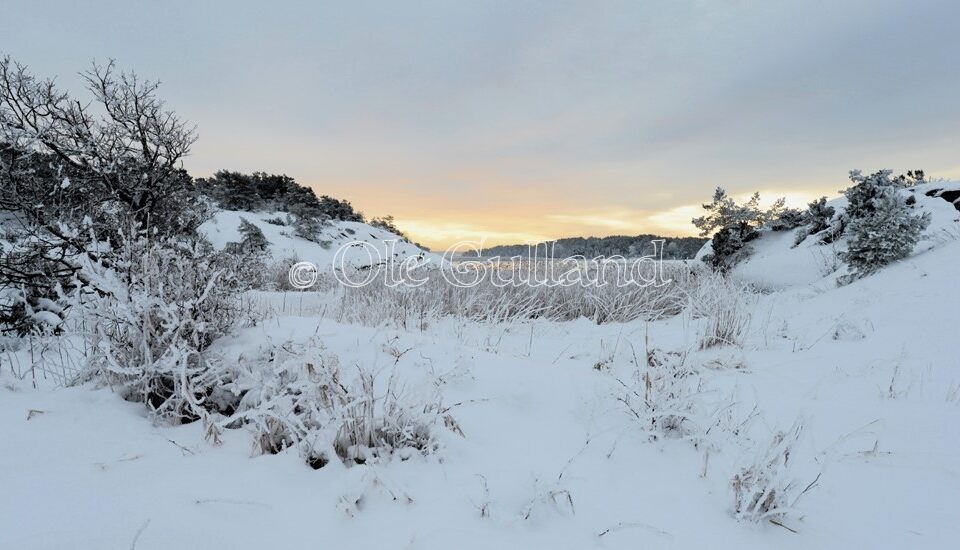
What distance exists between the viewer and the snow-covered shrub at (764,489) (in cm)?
127

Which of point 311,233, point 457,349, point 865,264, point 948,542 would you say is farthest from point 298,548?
point 311,233

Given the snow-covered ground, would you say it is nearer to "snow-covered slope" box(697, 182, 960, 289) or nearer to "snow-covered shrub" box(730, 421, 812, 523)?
"snow-covered shrub" box(730, 421, 812, 523)

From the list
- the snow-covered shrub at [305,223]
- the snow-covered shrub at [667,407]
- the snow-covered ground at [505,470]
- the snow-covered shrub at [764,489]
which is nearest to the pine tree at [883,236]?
the snow-covered ground at [505,470]

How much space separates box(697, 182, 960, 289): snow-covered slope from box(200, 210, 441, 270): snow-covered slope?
25.9 ft

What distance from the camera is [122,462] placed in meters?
1.44

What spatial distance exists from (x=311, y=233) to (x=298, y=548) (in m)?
16.0

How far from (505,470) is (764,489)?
84 centimetres

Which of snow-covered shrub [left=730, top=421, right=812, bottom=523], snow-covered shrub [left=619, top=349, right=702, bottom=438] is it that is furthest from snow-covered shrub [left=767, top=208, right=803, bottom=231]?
snow-covered shrub [left=730, top=421, right=812, bottom=523]

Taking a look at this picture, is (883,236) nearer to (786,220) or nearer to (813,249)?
(813,249)

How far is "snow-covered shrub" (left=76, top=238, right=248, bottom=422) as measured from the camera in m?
1.83

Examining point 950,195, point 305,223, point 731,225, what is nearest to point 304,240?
point 305,223

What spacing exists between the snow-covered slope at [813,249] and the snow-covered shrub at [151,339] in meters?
8.35

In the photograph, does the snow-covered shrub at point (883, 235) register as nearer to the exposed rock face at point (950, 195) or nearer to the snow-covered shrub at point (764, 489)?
the exposed rock face at point (950, 195)

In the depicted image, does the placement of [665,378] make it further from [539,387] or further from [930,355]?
[930,355]
